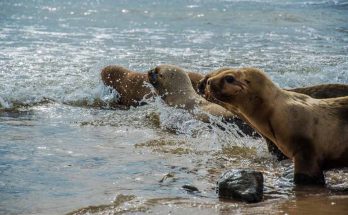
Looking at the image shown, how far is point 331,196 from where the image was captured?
439 centimetres

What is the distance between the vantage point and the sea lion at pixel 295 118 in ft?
15.8

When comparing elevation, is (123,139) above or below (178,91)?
below

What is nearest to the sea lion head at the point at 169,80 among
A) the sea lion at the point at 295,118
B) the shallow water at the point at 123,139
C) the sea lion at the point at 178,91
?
the sea lion at the point at 178,91

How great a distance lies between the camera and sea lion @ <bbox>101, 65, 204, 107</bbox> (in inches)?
353

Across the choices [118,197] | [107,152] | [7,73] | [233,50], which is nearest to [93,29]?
[233,50]

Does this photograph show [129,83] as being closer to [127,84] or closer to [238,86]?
[127,84]

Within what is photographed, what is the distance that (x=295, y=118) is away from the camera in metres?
4.91

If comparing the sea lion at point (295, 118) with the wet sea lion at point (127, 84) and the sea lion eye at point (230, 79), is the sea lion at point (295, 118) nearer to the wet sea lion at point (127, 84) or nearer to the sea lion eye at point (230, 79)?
the sea lion eye at point (230, 79)

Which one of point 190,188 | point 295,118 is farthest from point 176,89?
point 190,188

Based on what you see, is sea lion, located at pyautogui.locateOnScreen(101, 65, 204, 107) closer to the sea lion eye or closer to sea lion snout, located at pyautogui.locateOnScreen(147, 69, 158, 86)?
sea lion snout, located at pyautogui.locateOnScreen(147, 69, 158, 86)

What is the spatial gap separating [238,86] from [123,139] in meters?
1.87

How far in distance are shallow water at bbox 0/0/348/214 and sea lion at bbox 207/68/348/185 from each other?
202 millimetres

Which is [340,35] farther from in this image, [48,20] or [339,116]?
[339,116]

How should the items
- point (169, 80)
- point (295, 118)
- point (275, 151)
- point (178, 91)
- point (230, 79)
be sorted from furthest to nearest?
point (169, 80)
point (178, 91)
point (275, 151)
point (230, 79)
point (295, 118)
